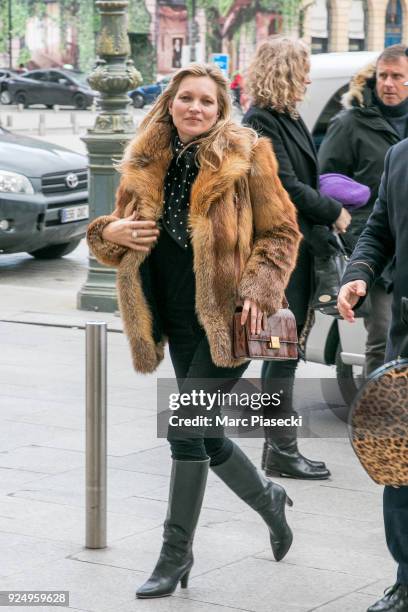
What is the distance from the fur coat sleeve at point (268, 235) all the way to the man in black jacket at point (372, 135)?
1847 mm

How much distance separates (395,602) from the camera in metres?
4.18

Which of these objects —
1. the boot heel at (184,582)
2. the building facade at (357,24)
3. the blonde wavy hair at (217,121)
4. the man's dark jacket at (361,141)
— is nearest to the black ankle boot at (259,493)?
the boot heel at (184,582)

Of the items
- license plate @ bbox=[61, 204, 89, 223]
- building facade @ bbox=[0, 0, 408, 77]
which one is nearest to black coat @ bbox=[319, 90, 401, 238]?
license plate @ bbox=[61, 204, 89, 223]

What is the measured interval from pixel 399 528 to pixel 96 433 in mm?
1236

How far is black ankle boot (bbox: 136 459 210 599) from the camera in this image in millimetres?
4438

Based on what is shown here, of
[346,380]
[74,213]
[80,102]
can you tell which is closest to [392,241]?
[346,380]

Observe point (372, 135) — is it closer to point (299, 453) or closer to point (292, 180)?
point (292, 180)

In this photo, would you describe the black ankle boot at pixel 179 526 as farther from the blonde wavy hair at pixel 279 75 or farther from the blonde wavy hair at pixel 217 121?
the blonde wavy hair at pixel 279 75

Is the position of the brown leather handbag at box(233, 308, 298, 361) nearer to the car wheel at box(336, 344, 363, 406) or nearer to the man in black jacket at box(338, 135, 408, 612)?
the man in black jacket at box(338, 135, 408, 612)

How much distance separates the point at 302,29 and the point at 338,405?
209 ft

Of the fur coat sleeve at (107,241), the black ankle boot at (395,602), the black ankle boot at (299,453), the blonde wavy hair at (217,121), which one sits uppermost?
the blonde wavy hair at (217,121)

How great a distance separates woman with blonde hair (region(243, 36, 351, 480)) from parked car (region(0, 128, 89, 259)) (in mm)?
6654

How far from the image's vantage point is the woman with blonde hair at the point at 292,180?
5934mm

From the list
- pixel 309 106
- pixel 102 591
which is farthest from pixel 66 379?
pixel 102 591
